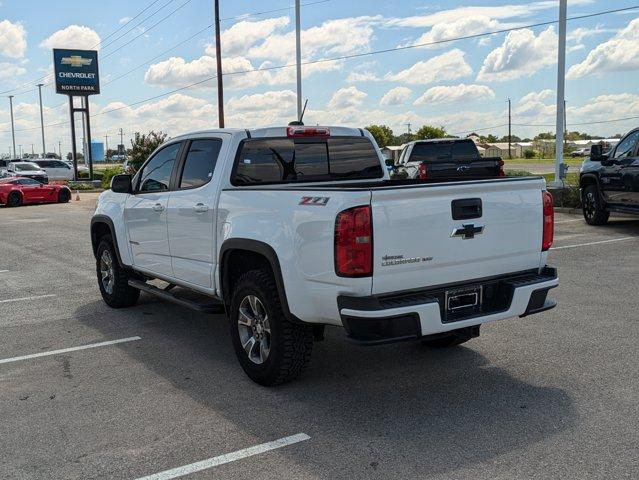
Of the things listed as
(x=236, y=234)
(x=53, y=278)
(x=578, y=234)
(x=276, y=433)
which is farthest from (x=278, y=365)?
(x=578, y=234)

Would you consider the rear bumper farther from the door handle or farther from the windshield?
the windshield

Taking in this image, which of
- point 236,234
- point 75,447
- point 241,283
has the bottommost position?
point 75,447

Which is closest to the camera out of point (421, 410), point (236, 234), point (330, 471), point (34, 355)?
point (330, 471)

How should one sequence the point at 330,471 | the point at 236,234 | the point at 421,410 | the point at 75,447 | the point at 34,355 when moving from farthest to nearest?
the point at 34,355 < the point at 236,234 < the point at 421,410 < the point at 75,447 < the point at 330,471

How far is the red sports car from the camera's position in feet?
90.5

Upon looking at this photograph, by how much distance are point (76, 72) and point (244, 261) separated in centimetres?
4829

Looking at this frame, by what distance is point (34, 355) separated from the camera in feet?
19.4

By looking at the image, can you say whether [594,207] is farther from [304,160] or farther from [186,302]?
[186,302]

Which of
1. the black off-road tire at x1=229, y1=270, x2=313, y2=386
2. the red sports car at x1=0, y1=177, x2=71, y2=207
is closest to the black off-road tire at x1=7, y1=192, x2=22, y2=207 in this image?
the red sports car at x1=0, y1=177, x2=71, y2=207

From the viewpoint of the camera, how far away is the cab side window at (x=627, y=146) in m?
12.7

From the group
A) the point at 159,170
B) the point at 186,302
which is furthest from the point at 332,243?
the point at 159,170

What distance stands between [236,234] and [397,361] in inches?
66.8

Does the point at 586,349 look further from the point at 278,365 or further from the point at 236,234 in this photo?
the point at 236,234

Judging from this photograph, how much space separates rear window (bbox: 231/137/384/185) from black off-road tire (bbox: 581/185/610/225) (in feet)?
30.3
